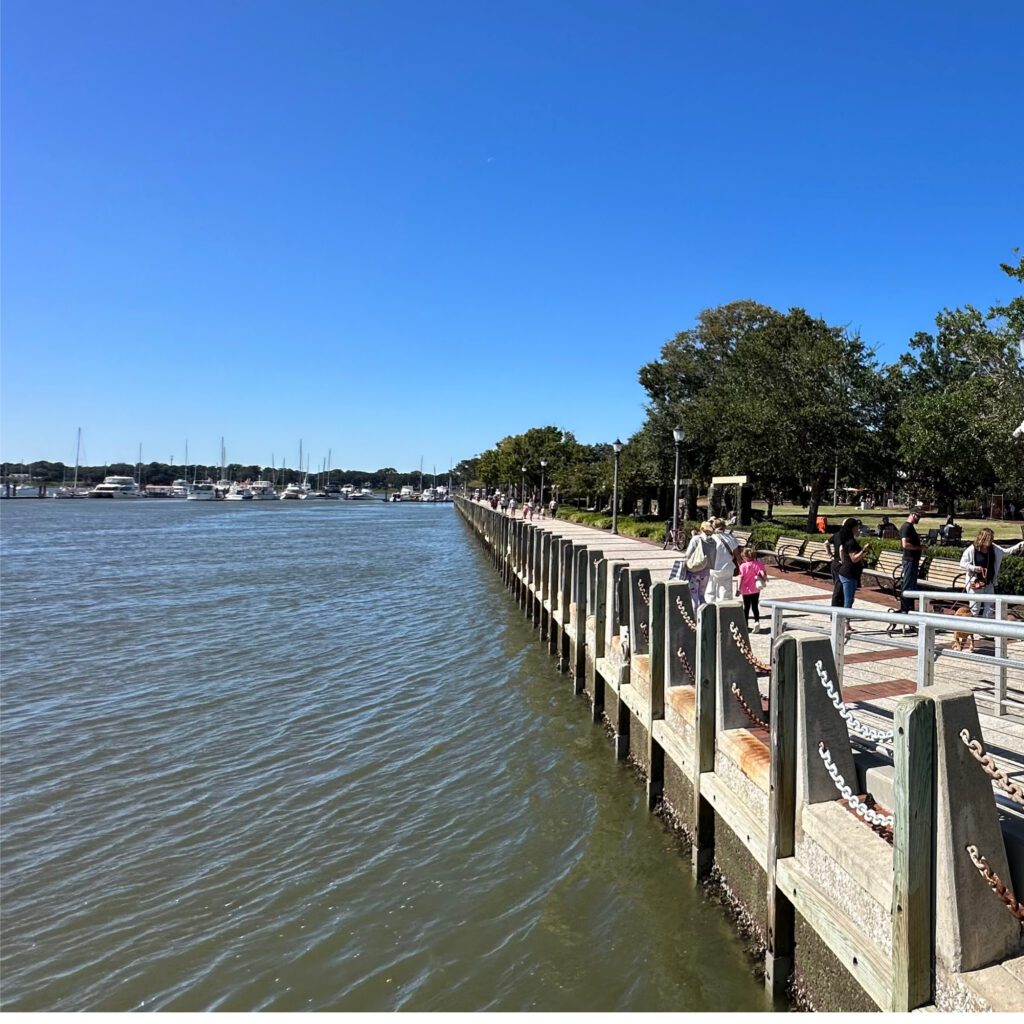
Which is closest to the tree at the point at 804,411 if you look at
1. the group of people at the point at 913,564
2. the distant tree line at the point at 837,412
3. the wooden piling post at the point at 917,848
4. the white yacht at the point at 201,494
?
the distant tree line at the point at 837,412

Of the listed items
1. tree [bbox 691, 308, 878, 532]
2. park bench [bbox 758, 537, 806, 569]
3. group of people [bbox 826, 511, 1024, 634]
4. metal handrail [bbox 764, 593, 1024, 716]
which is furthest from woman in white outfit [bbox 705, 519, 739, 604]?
tree [bbox 691, 308, 878, 532]

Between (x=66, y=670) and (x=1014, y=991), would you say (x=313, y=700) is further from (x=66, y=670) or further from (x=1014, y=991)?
(x=1014, y=991)

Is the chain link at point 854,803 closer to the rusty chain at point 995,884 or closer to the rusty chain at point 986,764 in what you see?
the rusty chain at point 995,884

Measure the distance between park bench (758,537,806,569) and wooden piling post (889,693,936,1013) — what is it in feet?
53.9

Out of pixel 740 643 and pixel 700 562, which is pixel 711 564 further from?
pixel 740 643

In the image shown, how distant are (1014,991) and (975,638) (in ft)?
24.1

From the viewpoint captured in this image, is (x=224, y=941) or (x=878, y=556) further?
(x=878, y=556)

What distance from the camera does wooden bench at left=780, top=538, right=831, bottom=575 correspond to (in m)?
17.1

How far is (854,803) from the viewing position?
3.83 meters

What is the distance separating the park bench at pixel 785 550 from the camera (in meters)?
19.0

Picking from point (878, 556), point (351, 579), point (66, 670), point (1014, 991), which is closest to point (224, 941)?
point (1014, 991)

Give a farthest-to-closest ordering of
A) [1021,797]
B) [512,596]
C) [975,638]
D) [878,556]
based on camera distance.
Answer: [512,596], [878,556], [975,638], [1021,797]

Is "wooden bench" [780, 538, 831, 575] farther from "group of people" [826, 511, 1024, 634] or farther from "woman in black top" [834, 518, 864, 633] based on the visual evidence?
"woman in black top" [834, 518, 864, 633]

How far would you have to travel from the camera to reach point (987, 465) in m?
24.8
